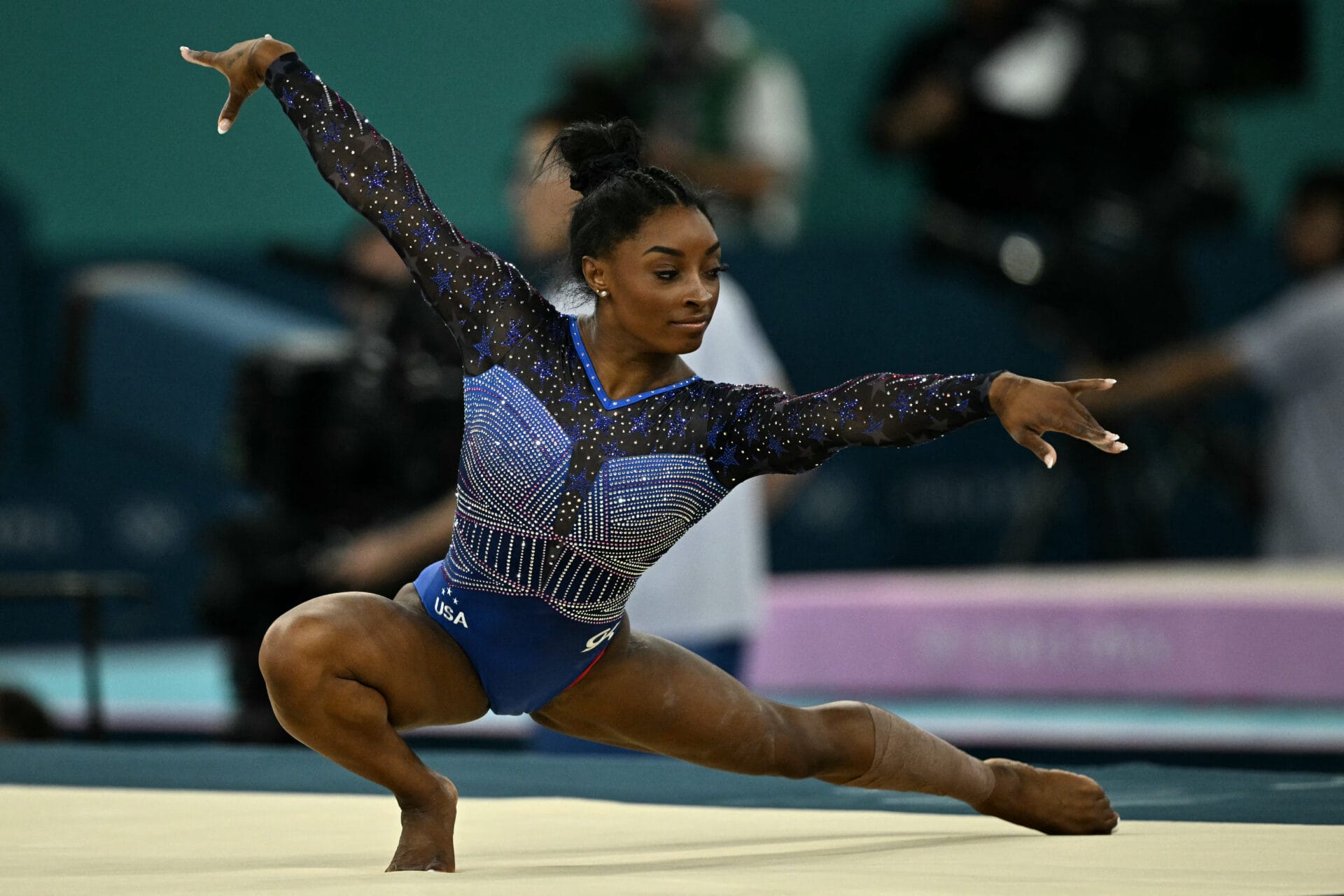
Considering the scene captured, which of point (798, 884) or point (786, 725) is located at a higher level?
point (786, 725)

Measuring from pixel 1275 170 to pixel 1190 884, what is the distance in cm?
692

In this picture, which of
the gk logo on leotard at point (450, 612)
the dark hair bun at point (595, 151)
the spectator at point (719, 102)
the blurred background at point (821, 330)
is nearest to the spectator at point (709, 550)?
the blurred background at point (821, 330)

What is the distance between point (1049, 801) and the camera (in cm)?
292

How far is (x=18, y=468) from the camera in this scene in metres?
8.35

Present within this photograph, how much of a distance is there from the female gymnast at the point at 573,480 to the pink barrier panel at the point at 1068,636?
288 centimetres

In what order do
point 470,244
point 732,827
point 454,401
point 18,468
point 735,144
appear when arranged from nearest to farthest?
1. point 470,244
2. point 732,827
3. point 454,401
4. point 735,144
5. point 18,468

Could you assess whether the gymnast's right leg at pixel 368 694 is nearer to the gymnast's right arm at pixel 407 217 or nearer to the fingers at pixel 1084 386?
the gymnast's right arm at pixel 407 217

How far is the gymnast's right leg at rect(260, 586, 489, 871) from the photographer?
250 cm

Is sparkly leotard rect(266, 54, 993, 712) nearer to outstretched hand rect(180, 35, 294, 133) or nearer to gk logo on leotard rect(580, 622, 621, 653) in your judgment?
gk logo on leotard rect(580, 622, 621, 653)

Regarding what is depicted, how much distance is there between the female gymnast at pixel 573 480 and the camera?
8.29 ft

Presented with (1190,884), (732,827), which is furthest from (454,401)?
(1190,884)

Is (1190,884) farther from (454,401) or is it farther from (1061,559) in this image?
(1061,559)

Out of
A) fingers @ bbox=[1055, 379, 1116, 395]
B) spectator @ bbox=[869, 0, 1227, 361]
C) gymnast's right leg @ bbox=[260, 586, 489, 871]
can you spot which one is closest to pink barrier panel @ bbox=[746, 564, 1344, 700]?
spectator @ bbox=[869, 0, 1227, 361]

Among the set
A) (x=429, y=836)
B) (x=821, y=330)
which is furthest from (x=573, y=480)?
(x=821, y=330)
